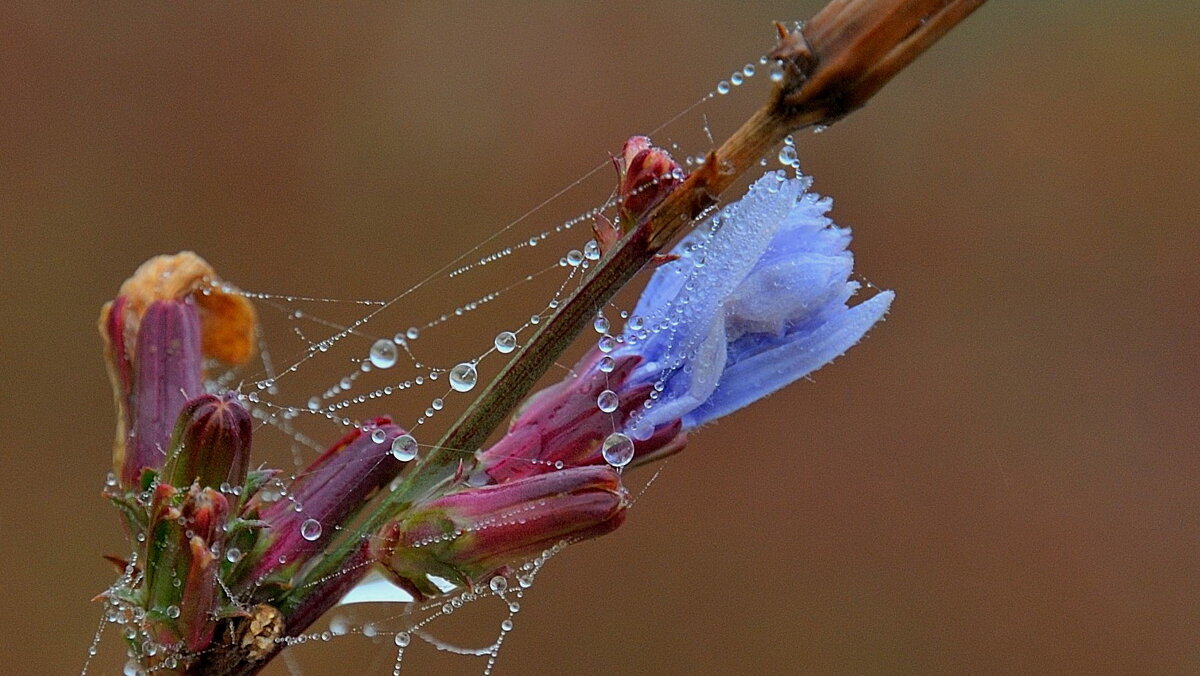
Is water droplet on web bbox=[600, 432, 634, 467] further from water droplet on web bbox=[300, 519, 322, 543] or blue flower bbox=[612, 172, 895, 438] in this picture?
water droplet on web bbox=[300, 519, 322, 543]

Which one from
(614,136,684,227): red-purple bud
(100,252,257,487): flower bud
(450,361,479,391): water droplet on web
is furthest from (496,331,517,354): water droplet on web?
(100,252,257,487): flower bud

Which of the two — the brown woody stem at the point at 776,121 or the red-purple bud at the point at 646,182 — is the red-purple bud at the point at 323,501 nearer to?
the brown woody stem at the point at 776,121

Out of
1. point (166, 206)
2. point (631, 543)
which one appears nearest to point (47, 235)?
A: point (166, 206)

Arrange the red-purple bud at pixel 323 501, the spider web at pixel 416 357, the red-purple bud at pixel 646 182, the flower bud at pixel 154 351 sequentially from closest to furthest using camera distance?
the red-purple bud at pixel 646 182, the red-purple bud at pixel 323 501, the flower bud at pixel 154 351, the spider web at pixel 416 357

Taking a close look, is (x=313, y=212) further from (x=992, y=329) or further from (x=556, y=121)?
(x=992, y=329)

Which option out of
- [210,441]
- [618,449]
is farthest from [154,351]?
[618,449]

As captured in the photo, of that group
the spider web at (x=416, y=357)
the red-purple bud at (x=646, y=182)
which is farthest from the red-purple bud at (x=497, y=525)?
the spider web at (x=416, y=357)
